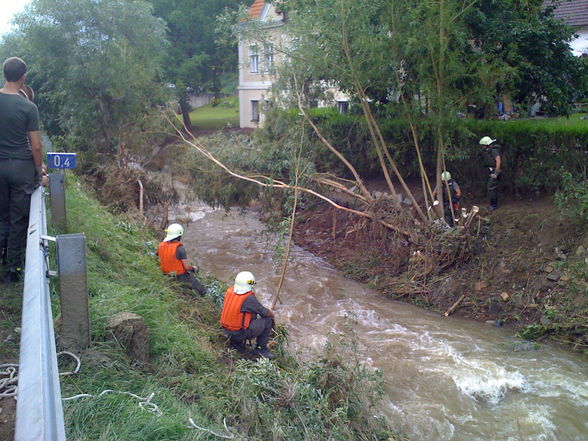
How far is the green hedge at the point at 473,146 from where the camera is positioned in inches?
497

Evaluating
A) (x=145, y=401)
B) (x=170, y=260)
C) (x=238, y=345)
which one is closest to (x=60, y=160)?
(x=170, y=260)

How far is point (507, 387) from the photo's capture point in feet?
28.9

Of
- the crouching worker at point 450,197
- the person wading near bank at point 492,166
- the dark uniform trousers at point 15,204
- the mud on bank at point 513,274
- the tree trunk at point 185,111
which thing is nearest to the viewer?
the dark uniform trousers at point 15,204

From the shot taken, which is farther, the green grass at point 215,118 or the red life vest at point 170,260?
the green grass at point 215,118

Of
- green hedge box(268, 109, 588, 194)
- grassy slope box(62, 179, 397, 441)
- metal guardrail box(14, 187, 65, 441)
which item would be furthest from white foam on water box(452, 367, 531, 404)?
metal guardrail box(14, 187, 65, 441)

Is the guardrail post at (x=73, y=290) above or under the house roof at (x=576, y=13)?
under

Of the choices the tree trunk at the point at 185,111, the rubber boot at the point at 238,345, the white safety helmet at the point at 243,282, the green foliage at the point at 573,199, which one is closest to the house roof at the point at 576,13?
the green foliage at the point at 573,199

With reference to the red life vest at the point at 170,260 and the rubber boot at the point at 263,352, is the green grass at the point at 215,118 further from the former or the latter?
the rubber boot at the point at 263,352

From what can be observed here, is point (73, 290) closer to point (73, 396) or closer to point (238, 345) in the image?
point (73, 396)

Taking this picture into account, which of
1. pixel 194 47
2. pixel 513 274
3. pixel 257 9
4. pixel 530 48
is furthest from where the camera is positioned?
pixel 194 47

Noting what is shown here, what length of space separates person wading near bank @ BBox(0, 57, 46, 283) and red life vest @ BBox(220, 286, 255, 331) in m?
2.68

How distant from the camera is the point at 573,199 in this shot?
11.9 metres

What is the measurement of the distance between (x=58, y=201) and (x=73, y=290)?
10.6 feet

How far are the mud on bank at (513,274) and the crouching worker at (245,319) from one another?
545 centimetres
